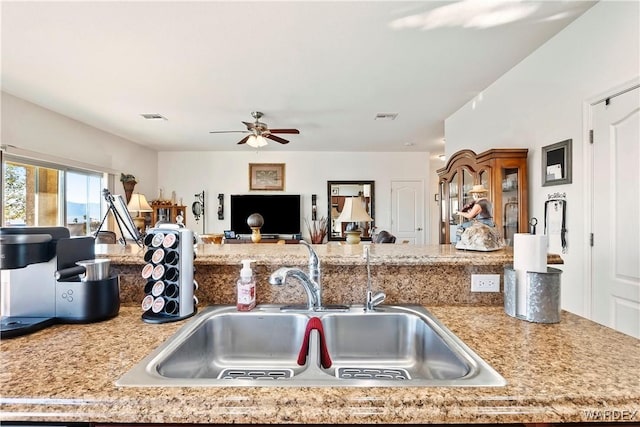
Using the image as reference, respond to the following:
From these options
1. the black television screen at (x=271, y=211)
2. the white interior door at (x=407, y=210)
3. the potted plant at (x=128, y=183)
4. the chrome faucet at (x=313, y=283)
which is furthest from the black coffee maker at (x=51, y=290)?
the white interior door at (x=407, y=210)

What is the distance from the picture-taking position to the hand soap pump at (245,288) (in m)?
1.09

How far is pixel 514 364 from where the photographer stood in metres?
0.71

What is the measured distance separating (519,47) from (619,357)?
2.44m

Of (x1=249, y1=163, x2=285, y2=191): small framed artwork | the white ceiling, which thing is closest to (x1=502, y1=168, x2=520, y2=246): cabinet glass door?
the white ceiling

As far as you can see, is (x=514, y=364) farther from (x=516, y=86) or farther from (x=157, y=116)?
(x=157, y=116)

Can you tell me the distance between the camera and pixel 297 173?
6277mm

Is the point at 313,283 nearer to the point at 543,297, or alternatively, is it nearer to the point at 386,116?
the point at 543,297

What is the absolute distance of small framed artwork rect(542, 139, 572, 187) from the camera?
2123 mm

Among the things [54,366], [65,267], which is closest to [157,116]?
[65,267]

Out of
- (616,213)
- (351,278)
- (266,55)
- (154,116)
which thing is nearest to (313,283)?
(351,278)

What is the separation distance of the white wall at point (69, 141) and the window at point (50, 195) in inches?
7.8

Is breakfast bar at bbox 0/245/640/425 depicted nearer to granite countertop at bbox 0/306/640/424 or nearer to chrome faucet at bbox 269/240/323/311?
granite countertop at bbox 0/306/640/424

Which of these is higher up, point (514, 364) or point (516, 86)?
point (516, 86)

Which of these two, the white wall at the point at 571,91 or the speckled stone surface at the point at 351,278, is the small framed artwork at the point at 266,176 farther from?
the speckled stone surface at the point at 351,278
